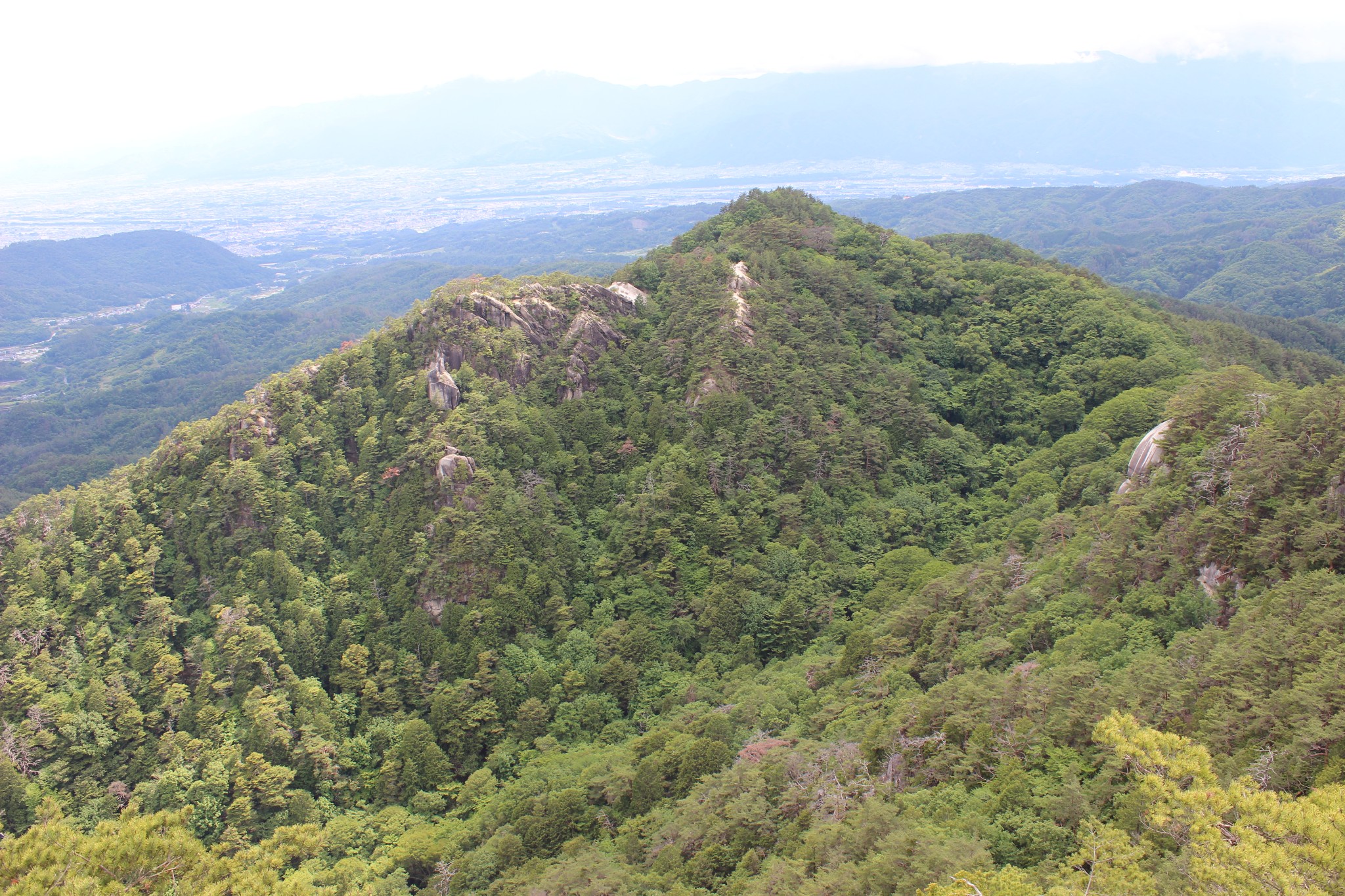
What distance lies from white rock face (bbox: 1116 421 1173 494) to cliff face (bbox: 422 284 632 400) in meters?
29.9

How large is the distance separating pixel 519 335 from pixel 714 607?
21.8 meters

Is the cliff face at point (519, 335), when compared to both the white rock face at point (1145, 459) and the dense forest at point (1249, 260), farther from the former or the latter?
the dense forest at point (1249, 260)

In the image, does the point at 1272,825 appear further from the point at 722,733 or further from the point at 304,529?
the point at 304,529

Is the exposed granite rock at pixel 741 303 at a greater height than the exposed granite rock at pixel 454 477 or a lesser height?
greater

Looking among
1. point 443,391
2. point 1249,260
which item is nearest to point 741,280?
point 443,391

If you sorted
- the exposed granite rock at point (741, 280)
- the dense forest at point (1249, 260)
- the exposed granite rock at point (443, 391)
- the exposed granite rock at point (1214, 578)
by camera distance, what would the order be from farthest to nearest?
the dense forest at point (1249, 260)
the exposed granite rock at point (741, 280)
the exposed granite rock at point (443, 391)
the exposed granite rock at point (1214, 578)

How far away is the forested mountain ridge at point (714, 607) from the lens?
1795 centimetres

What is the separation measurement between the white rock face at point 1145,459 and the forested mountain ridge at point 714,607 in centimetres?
107

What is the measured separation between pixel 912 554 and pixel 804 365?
15.8 meters

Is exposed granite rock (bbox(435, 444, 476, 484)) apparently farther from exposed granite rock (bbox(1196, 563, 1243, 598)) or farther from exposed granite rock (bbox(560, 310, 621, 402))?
exposed granite rock (bbox(1196, 563, 1243, 598))

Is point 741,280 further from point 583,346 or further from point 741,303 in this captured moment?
point 583,346

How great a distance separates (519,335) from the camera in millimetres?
47625

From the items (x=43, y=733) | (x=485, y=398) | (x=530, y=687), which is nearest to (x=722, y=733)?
(x=530, y=687)

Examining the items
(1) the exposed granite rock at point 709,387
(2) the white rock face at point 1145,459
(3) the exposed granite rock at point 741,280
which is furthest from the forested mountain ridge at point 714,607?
(2) the white rock face at point 1145,459
